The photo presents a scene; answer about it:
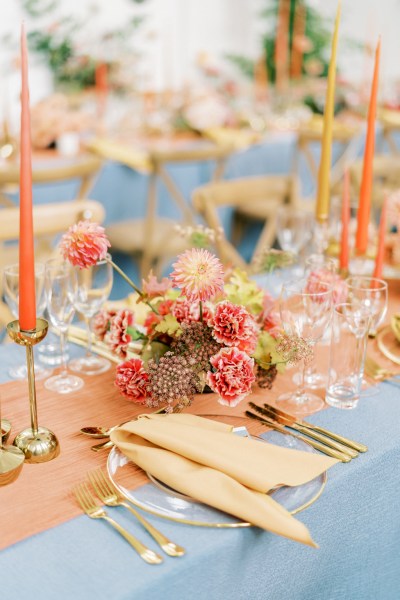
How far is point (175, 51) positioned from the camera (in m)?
6.27

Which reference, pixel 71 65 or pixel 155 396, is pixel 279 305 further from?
pixel 71 65

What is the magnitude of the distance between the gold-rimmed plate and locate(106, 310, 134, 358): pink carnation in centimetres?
25

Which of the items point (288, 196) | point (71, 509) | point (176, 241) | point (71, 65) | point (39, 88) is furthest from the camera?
point (39, 88)

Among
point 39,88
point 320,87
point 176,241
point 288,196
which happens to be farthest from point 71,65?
point 288,196

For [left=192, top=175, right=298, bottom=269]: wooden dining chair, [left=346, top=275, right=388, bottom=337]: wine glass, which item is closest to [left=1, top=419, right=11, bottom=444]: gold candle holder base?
[left=346, top=275, right=388, bottom=337]: wine glass

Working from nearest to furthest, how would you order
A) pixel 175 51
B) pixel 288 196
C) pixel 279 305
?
pixel 279 305 → pixel 288 196 → pixel 175 51

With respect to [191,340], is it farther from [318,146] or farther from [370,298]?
[318,146]

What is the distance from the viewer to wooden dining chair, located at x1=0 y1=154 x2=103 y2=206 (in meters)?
2.44

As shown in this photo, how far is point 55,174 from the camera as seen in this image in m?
2.47

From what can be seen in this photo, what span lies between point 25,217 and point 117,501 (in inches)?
13.8

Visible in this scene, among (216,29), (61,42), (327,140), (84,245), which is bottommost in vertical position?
(84,245)

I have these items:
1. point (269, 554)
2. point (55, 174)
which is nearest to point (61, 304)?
point (269, 554)

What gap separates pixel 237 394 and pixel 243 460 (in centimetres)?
12

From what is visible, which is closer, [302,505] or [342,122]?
[302,505]
